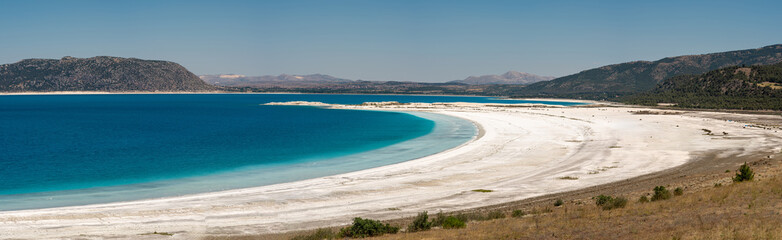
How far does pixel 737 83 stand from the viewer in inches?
5246

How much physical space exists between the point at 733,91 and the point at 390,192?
132191 mm

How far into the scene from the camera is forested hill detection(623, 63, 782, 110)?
11281 centimetres

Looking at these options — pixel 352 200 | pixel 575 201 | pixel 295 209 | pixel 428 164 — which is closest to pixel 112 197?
pixel 295 209

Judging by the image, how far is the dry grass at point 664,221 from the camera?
14.2m

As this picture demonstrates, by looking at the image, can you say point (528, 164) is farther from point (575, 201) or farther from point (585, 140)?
point (585, 140)

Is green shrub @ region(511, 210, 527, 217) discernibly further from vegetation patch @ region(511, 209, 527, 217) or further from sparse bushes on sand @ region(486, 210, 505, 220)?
sparse bushes on sand @ region(486, 210, 505, 220)

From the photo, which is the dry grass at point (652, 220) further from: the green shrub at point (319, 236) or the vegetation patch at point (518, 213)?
the green shrub at point (319, 236)

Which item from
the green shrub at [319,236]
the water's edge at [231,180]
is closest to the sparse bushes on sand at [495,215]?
the green shrub at [319,236]

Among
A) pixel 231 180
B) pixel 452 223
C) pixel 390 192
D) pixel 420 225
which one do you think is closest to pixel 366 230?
pixel 420 225

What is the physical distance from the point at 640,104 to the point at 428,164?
12885 centimetres

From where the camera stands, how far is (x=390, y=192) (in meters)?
28.4

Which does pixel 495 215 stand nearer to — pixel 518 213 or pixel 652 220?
pixel 518 213

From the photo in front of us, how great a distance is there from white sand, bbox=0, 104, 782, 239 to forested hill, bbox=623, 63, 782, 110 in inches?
2896

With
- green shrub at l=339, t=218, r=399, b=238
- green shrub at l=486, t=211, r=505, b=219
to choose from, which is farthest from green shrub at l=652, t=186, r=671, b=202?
green shrub at l=339, t=218, r=399, b=238
